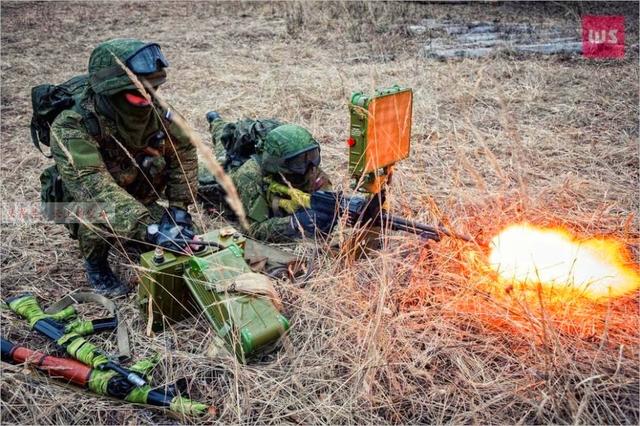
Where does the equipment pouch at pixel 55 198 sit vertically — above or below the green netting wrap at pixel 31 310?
above

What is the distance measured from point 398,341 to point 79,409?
5.54ft

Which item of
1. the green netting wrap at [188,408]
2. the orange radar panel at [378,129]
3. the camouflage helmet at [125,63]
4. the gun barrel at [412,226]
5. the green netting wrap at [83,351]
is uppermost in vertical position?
the camouflage helmet at [125,63]

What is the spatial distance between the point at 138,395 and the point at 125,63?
208 centimetres

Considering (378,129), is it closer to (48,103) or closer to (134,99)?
(134,99)

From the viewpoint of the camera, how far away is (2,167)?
5.55 m

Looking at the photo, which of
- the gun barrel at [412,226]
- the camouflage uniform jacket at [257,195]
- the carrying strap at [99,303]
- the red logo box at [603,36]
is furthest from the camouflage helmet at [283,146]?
the red logo box at [603,36]

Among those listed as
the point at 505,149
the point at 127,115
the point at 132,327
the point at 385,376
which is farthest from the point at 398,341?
the point at 505,149

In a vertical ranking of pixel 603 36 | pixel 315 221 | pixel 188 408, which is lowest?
pixel 188 408

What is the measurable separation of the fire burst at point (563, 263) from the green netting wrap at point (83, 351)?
2297mm

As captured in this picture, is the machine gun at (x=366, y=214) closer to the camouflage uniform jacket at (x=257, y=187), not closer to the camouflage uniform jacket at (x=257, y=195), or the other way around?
the camouflage uniform jacket at (x=257, y=187)

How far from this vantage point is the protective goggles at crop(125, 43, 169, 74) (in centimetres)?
343

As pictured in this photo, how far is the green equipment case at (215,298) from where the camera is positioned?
112 inches

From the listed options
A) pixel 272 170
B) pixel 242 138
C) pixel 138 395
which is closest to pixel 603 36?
pixel 242 138

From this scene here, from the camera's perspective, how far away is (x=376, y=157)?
124 inches
